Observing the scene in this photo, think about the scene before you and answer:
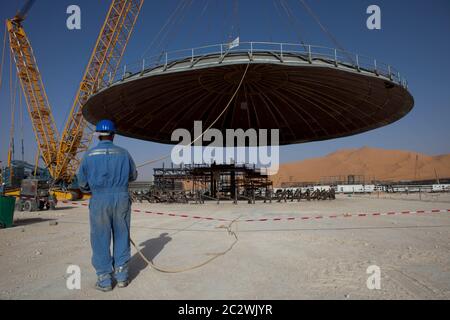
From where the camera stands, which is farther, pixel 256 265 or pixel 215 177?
pixel 215 177

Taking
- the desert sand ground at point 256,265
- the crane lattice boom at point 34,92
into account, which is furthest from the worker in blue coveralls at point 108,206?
the crane lattice boom at point 34,92

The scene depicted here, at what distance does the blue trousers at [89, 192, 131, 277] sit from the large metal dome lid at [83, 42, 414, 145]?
14943 mm

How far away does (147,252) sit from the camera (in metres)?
6.87

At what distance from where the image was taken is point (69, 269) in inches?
211

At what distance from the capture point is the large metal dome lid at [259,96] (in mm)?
18578

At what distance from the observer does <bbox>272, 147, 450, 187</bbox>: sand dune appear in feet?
345

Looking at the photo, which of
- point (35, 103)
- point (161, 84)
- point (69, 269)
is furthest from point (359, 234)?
point (35, 103)

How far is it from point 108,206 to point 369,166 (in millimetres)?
131916

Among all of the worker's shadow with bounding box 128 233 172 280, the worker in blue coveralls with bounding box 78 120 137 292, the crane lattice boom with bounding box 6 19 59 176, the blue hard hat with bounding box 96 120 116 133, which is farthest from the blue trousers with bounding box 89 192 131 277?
the crane lattice boom with bounding box 6 19 59 176

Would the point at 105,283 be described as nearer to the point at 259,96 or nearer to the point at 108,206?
the point at 108,206

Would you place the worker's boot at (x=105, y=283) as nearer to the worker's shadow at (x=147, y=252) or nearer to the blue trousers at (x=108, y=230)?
the blue trousers at (x=108, y=230)

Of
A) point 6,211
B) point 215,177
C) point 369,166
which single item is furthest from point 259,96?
point 369,166

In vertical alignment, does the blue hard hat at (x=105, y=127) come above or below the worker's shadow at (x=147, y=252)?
above
